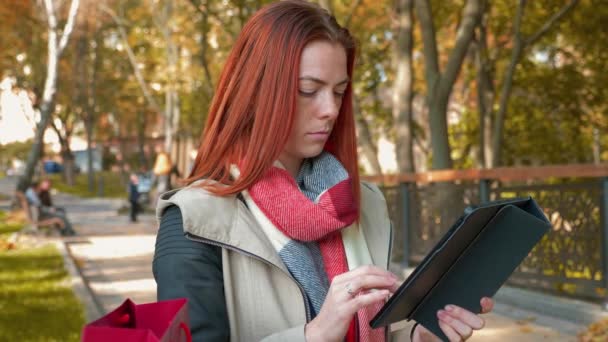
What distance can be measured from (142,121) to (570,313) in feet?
161

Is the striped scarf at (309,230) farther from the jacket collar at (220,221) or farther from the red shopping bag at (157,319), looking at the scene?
the red shopping bag at (157,319)

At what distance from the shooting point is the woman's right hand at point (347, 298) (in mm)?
1830

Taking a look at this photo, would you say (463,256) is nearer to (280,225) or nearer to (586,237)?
(280,225)

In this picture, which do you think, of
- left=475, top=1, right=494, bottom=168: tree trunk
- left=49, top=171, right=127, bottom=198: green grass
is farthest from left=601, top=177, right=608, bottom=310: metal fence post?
left=49, top=171, right=127, bottom=198: green grass

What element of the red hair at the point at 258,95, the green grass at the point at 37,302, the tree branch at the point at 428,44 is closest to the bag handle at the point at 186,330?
the red hair at the point at 258,95

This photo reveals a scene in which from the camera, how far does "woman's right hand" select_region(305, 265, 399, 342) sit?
183cm

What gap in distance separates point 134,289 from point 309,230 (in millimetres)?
8704

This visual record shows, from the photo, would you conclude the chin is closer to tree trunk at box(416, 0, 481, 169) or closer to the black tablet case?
the black tablet case

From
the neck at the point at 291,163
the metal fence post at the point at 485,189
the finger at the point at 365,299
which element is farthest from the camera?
the metal fence post at the point at 485,189

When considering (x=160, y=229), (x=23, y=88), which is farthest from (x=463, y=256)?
(x=23, y=88)

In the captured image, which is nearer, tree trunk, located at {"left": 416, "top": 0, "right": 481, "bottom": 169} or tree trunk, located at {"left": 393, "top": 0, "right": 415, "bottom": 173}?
tree trunk, located at {"left": 416, "top": 0, "right": 481, "bottom": 169}

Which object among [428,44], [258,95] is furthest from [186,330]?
[428,44]

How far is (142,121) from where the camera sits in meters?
55.3

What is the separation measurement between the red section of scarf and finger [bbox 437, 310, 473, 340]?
17cm
